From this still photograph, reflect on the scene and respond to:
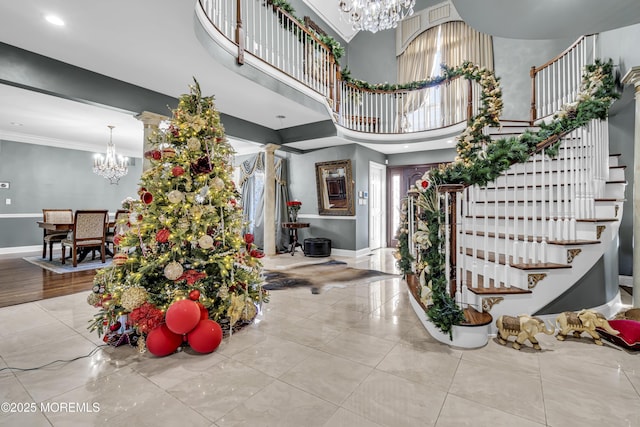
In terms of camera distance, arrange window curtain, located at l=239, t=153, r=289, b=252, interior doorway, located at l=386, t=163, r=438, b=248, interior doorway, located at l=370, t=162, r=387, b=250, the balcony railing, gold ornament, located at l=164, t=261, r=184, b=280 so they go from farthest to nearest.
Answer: interior doorway, located at l=386, t=163, r=438, b=248 → window curtain, located at l=239, t=153, r=289, b=252 → interior doorway, located at l=370, t=162, r=387, b=250 → the balcony railing → gold ornament, located at l=164, t=261, r=184, b=280

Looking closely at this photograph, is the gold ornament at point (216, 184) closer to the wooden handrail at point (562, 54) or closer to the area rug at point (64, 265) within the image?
the area rug at point (64, 265)

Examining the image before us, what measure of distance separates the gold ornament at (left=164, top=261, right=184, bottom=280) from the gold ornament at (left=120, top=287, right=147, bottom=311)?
221 mm

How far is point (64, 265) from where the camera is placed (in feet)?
17.3

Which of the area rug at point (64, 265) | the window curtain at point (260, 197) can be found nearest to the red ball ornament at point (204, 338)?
the area rug at point (64, 265)

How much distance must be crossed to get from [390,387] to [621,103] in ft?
15.9

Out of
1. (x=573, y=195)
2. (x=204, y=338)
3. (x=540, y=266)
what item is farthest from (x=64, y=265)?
(x=573, y=195)

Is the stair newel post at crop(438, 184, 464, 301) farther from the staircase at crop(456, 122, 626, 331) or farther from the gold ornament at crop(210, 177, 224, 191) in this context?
the gold ornament at crop(210, 177, 224, 191)

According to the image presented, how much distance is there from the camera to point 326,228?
694 centimetres

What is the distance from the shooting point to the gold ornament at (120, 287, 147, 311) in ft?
7.14

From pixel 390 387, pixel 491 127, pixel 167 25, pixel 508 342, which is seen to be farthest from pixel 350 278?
pixel 167 25

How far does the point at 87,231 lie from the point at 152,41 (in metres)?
3.95

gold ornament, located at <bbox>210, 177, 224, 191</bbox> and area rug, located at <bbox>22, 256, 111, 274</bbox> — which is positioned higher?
gold ornament, located at <bbox>210, 177, 224, 191</bbox>

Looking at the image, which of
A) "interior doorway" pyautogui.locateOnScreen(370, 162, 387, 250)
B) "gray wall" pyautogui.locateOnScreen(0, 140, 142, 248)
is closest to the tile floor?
"interior doorway" pyautogui.locateOnScreen(370, 162, 387, 250)

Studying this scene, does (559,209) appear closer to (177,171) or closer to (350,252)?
(177,171)
